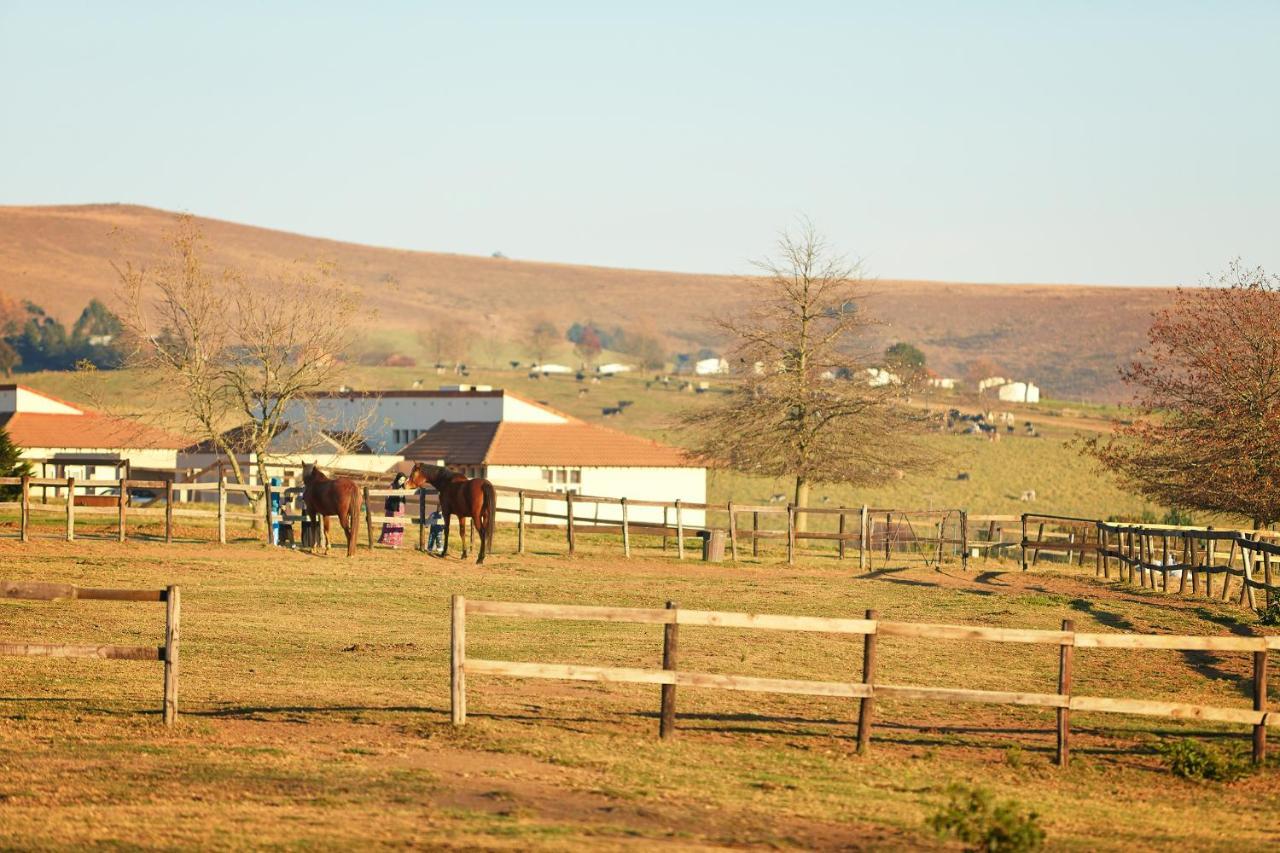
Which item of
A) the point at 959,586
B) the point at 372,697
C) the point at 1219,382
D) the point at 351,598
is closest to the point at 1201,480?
the point at 1219,382

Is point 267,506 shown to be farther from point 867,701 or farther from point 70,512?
point 867,701

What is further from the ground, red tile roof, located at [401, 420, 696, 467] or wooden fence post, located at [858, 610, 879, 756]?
wooden fence post, located at [858, 610, 879, 756]

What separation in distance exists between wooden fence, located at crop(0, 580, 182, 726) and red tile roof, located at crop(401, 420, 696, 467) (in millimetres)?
52868

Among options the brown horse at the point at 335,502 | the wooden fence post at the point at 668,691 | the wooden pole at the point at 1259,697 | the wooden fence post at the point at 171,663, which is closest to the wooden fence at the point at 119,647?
the wooden fence post at the point at 171,663

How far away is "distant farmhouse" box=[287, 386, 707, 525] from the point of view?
6900 cm

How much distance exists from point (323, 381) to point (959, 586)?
2213cm

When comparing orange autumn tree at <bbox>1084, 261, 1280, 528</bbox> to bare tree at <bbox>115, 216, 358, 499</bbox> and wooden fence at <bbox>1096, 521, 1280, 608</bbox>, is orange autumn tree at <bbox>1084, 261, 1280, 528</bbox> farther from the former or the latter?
bare tree at <bbox>115, 216, 358, 499</bbox>

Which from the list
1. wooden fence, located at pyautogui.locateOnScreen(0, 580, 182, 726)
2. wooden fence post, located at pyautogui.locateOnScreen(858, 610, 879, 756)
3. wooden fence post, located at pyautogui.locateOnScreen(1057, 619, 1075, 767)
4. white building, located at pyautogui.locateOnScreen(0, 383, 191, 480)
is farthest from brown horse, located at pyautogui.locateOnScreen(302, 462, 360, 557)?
white building, located at pyautogui.locateOnScreen(0, 383, 191, 480)

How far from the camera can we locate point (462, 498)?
3412cm

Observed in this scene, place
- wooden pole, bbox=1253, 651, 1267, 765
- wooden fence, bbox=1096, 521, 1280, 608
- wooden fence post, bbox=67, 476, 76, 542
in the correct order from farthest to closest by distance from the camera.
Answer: wooden fence post, bbox=67, 476, 76, 542
wooden fence, bbox=1096, 521, 1280, 608
wooden pole, bbox=1253, 651, 1267, 765

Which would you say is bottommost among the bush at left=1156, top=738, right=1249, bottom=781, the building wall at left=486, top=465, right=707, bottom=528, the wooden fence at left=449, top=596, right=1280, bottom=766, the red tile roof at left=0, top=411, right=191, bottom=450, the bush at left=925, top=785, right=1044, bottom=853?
the building wall at left=486, top=465, right=707, bottom=528

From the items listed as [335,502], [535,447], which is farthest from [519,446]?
[335,502]

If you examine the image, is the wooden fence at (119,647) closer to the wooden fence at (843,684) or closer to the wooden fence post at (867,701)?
the wooden fence at (843,684)

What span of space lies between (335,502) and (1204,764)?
75.1 ft
